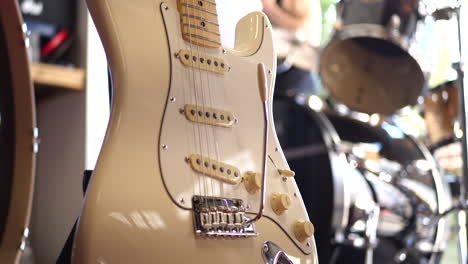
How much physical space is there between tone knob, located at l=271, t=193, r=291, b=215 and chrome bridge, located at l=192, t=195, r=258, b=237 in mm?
56

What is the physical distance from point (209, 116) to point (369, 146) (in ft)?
3.68

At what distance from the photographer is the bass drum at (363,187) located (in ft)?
5.78

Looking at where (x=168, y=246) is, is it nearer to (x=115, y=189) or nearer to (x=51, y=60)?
(x=115, y=189)

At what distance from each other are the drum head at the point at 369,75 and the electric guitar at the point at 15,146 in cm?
105

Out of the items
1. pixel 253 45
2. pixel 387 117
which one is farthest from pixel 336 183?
pixel 253 45

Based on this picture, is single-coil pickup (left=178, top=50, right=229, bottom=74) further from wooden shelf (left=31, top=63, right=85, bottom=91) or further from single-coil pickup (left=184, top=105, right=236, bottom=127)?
wooden shelf (left=31, top=63, right=85, bottom=91)

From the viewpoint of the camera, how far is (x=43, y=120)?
185cm

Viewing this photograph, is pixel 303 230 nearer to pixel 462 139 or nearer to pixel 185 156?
pixel 185 156

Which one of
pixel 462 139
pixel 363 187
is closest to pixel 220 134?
pixel 462 139

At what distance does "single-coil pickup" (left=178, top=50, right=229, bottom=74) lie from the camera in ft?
3.16

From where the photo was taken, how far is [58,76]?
1648mm

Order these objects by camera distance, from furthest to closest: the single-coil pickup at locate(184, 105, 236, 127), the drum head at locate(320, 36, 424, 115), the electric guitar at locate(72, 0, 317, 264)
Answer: the drum head at locate(320, 36, 424, 115), the single-coil pickup at locate(184, 105, 236, 127), the electric guitar at locate(72, 0, 317, 264)

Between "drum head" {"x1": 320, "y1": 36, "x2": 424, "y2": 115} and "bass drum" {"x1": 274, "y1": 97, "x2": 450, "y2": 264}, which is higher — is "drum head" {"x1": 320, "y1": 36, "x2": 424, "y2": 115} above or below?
above

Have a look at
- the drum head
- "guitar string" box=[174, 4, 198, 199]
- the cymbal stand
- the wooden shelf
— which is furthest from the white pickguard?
the drum head
